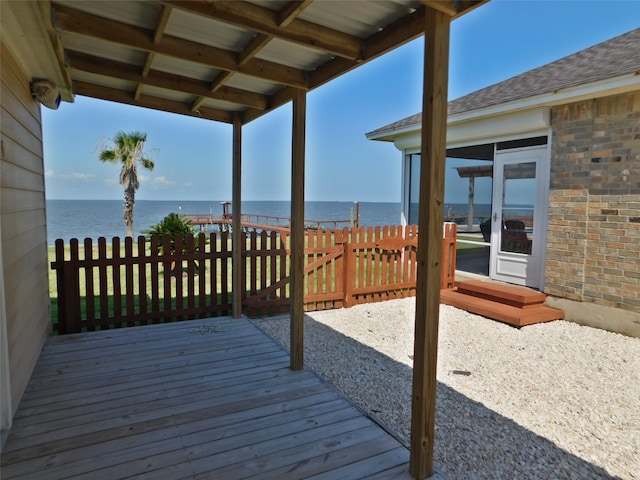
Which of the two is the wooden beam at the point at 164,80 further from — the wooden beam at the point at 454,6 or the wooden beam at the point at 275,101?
the wooden beam at the point at 454,6

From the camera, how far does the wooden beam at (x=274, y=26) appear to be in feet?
6.34

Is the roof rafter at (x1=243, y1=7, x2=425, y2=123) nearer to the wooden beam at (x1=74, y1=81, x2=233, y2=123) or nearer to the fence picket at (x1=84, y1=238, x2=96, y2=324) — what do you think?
the wooden beam at (x1=74, y1=81, x2=233, y2=123)

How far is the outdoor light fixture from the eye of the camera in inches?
130

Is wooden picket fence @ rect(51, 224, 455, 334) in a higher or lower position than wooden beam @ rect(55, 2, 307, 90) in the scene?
lower

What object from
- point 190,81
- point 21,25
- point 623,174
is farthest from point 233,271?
point 623,174

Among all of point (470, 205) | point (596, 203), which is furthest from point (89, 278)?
point (470, 205)

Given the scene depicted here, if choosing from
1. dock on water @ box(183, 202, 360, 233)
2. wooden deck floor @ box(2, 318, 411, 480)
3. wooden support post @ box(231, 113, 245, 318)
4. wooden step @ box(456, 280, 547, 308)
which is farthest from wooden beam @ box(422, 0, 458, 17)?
dock on water @ box(183, 202, 360, 233)

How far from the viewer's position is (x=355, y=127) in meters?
54.4

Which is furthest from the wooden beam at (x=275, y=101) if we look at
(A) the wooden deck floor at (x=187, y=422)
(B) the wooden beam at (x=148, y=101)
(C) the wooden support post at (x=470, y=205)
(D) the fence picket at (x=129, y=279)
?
(C) the wooden support post at (x=470, y=205)

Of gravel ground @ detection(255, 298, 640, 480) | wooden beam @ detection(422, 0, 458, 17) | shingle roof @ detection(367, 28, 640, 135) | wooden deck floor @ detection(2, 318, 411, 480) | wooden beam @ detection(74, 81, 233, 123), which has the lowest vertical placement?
gravel ground @ detection(255, 298, 640, 480)

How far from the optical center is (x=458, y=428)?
8.34 ft

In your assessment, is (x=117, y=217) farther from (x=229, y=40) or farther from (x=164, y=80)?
(x=229, y=40)

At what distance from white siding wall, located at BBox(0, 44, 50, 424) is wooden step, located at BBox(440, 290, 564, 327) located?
5.02 m

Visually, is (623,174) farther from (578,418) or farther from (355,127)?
(355,127)
